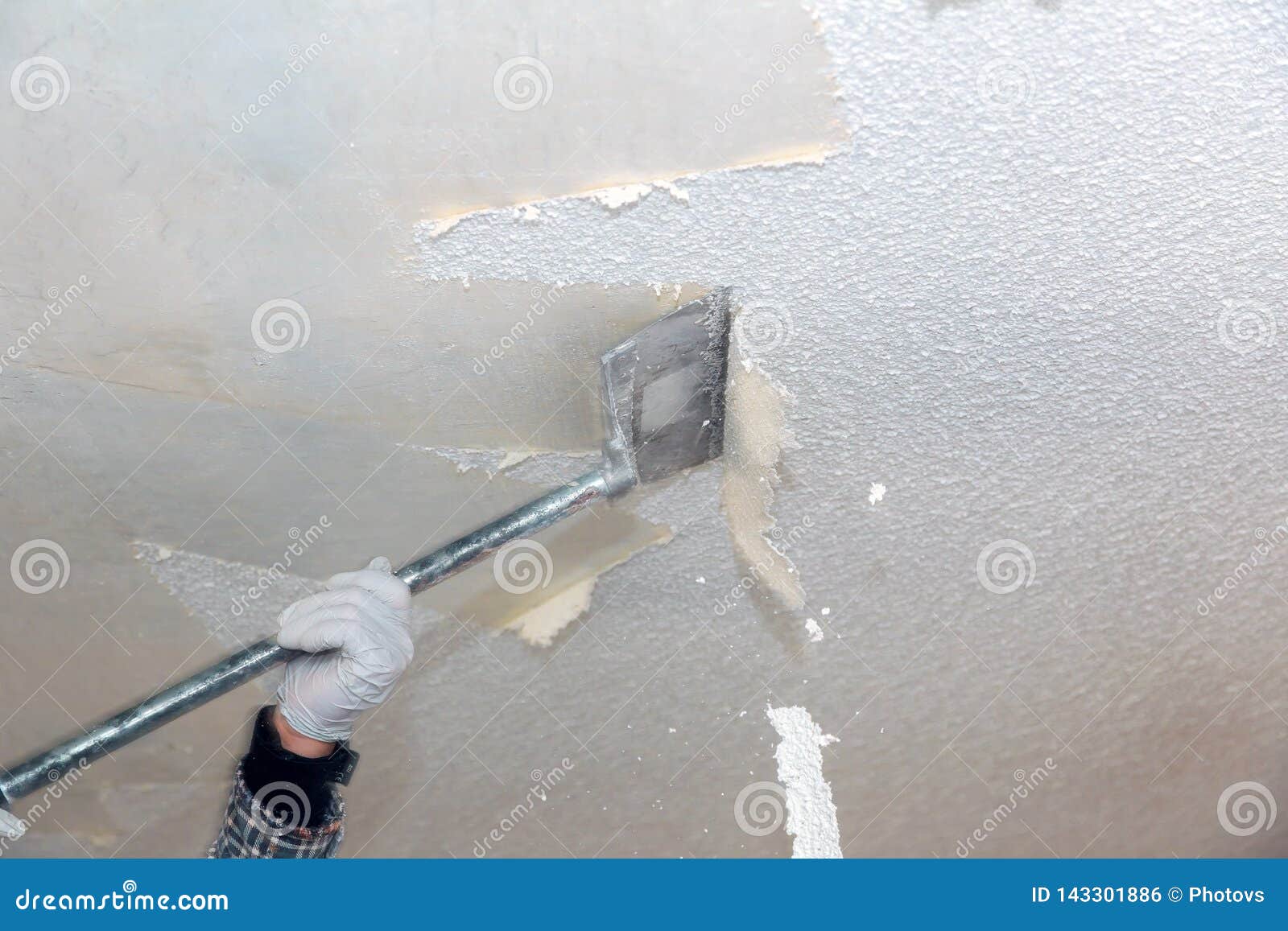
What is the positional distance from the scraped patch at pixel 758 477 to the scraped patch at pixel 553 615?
11.1 inches

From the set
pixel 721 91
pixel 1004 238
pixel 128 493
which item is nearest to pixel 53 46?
pixel 128 493

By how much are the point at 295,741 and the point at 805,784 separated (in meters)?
0.95

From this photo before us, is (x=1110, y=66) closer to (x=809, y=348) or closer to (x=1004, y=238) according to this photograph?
(x=1004, y=238)

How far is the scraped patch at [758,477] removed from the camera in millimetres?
1376

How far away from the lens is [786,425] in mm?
1396

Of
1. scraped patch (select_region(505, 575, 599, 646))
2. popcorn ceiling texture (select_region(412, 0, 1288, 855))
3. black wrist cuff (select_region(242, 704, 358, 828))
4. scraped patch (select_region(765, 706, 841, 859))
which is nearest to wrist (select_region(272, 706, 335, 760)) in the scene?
black wrist cuff (select_region(242, 704, 358, 828))

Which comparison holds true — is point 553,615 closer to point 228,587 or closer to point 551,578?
point 551,578

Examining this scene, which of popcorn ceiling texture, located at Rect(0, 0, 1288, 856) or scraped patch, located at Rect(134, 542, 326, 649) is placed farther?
scraped patch, located at Rect(134, 542, 326, 649)

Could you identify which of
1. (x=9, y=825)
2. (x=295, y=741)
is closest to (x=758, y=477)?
(x=295, y=741)

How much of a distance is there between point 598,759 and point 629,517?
515 mm

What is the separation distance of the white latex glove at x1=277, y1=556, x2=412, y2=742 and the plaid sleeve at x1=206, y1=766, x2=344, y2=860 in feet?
0.31

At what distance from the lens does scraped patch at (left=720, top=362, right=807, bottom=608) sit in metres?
1.38

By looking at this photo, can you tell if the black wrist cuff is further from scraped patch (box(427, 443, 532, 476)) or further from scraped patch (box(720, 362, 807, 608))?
scraped patch (box(720, 362, 807, 608))

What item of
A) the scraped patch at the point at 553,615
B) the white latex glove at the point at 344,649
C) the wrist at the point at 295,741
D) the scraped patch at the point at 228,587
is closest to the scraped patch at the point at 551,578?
the scraped patch at the point at 553,615
